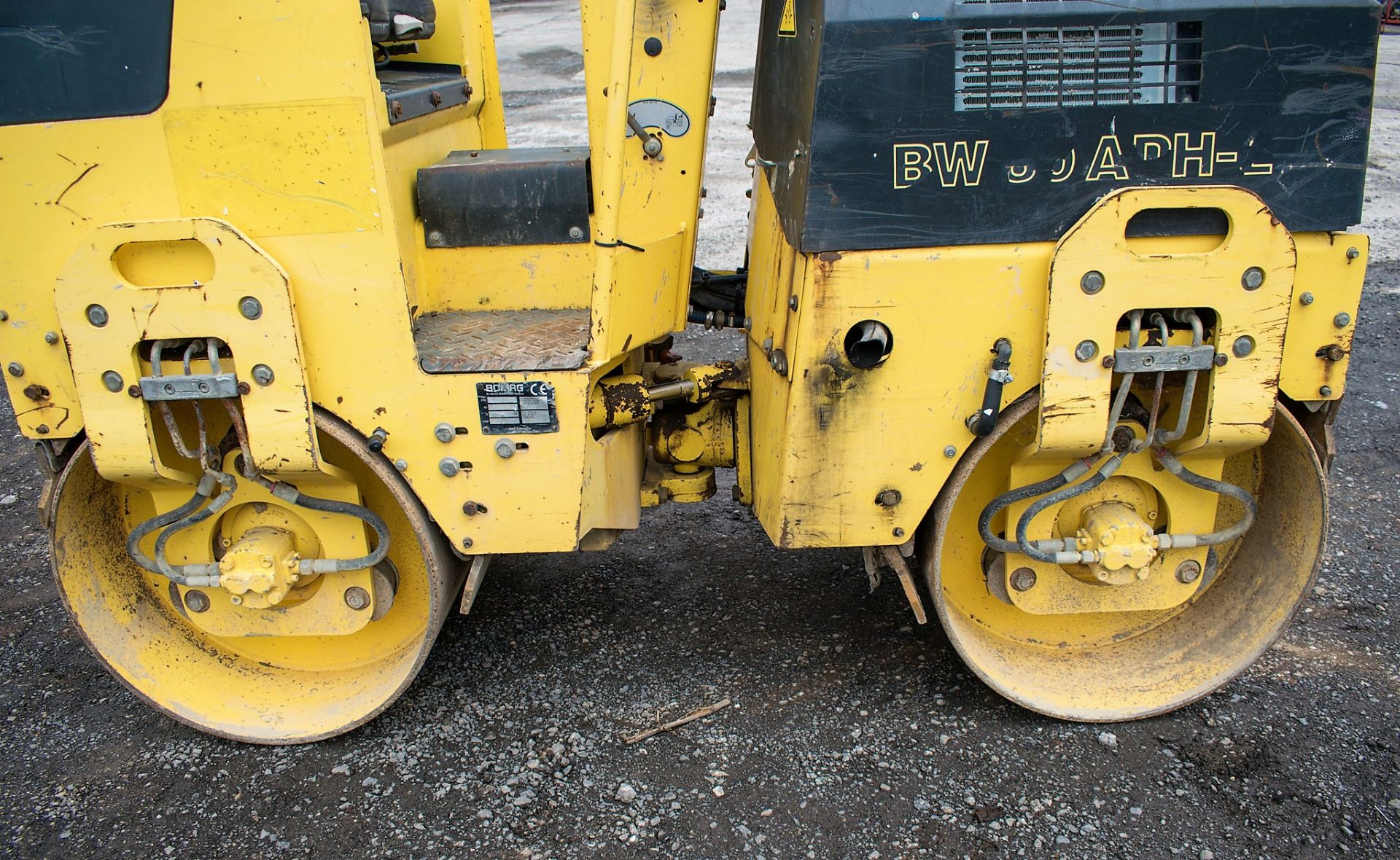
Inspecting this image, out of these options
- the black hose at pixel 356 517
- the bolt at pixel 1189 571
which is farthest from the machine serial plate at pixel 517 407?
the bolt at pixel 1189 571

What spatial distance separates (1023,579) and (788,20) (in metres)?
1.42

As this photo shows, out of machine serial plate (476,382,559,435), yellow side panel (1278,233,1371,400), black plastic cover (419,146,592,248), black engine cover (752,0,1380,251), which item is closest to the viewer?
black engine cover (752,0,1380,251)

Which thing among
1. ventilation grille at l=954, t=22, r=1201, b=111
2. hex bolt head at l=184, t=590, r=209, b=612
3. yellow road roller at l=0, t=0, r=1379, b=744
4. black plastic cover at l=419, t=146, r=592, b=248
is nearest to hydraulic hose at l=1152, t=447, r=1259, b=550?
yellow road roller at l=0, t=0, r=1379, b=744

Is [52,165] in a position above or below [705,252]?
above

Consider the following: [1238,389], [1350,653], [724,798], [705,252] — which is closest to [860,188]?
[1238,389]

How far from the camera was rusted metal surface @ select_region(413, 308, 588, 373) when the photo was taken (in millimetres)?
2232

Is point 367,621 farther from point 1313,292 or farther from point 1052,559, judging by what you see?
point 1313,292

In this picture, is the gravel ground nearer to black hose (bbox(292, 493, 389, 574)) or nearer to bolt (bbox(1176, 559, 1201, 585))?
bolt (bbox(1176, 559, 1201, 585))

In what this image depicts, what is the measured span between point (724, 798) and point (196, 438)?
59.3 inches

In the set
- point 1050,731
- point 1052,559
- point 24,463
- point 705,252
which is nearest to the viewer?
point 1052,559

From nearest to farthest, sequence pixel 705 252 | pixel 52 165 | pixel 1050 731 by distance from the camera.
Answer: pixel 52 165, pixel 1050 731, pixel 705 252

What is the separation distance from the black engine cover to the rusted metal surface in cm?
63

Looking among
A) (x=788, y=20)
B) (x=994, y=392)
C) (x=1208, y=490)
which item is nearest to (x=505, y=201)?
(x=788, y=20)

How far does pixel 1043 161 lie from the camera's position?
2025 mm
